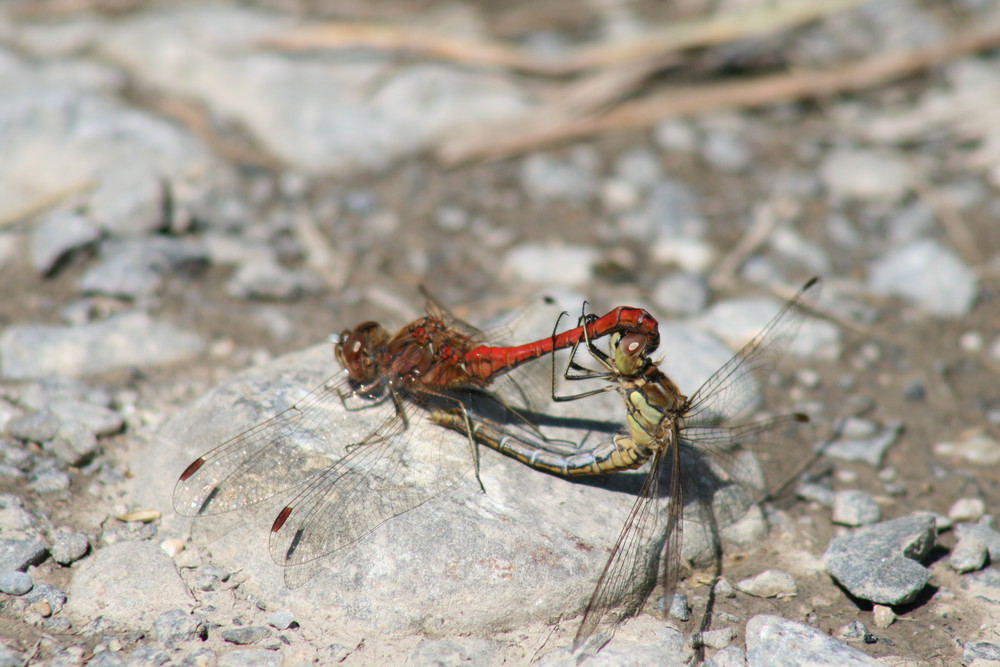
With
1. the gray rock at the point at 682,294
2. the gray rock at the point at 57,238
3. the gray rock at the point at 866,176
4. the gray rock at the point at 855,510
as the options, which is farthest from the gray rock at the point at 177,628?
the gray rock at the point at 866,176

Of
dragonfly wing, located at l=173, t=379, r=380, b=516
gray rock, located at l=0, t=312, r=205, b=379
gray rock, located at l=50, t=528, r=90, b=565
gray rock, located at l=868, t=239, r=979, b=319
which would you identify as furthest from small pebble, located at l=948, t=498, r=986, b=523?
gray rock, located at l=0, t=312, r=205, b=379

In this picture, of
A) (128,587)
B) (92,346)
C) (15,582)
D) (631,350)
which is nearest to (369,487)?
(128,587)

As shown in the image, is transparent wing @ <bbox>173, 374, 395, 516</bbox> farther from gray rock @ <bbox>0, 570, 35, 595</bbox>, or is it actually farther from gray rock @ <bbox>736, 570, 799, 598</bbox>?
gray rock @ <bbox>736, 570, 799, 598</bbox>

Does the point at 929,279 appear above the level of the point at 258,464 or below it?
above

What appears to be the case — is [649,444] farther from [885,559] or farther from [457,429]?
[885,559]

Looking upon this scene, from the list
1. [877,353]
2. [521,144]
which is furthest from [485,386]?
[521,144]

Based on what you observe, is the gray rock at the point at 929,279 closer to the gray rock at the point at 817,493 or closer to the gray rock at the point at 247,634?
the gray rock at the point at 817,493

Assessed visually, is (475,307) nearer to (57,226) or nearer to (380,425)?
(380,425)
